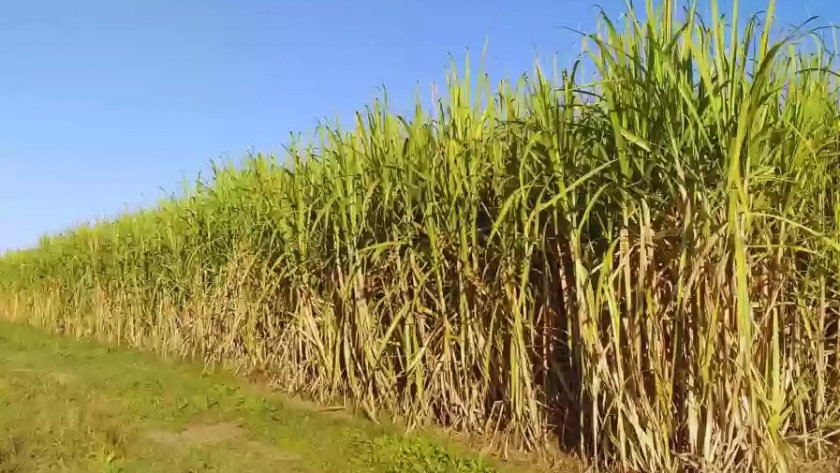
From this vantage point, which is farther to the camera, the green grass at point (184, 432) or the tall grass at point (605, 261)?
the green grass at point (184, 432)

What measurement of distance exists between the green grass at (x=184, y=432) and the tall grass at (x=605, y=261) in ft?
1.01

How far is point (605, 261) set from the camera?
233 cm

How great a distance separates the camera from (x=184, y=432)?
146 inches

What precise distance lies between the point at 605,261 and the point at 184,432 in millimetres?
2685

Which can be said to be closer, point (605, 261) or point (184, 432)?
point (605, 261)

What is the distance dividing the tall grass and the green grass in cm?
31

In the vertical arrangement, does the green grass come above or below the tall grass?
below

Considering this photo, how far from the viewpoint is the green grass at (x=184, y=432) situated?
9.71 feet

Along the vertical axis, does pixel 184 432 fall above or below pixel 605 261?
below

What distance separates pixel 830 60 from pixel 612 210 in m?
1.29

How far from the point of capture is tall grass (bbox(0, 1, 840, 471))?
223 centimetres

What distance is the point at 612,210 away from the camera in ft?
8.47

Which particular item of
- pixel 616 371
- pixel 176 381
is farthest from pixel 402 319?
pixel 176 381

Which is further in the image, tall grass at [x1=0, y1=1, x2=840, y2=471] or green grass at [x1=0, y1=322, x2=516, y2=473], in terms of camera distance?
green grass at [x1=0, y1=322, x2=516, y2=473]
